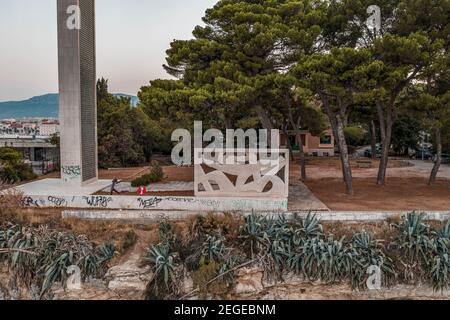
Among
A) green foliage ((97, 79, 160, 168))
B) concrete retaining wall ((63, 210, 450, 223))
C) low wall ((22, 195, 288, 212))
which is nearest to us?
concrete retaining wall ((63, 210, 450, 223))

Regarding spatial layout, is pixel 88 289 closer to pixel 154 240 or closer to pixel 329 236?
pixel 154 240

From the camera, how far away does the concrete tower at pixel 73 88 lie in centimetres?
1562

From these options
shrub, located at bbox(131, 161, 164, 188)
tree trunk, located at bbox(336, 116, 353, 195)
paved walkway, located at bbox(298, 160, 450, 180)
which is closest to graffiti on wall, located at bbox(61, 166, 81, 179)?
shrub, located at bbox(131, 161, 164, 188)

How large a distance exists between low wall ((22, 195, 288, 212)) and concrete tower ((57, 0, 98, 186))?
10.4 ft

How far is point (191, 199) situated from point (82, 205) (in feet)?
11.9

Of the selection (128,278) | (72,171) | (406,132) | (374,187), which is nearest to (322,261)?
(128,278)

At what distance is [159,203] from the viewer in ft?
41.5

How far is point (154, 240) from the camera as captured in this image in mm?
10961

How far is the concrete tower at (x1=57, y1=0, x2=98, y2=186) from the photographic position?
15.6m

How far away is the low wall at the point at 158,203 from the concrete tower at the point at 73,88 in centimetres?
318

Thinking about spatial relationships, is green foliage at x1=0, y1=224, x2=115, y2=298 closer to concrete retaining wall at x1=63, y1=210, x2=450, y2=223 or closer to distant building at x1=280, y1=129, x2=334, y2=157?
concrete retaining wall at x1=63, y1=210, x2=450, y2=223

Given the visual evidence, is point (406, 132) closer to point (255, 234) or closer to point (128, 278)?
point (255, 234)

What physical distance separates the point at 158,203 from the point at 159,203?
0.11 feet
